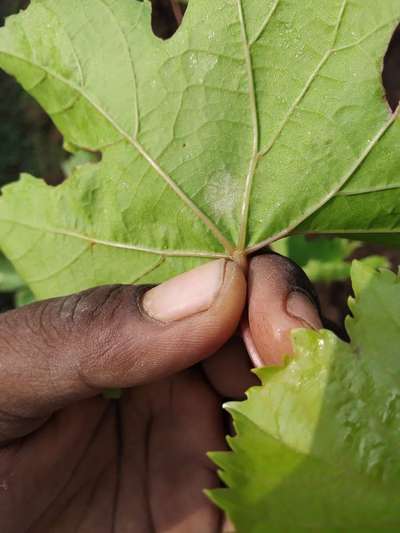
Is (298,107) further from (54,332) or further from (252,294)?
(54,332)

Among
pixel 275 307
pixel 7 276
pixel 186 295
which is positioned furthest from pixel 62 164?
pixel 275 307

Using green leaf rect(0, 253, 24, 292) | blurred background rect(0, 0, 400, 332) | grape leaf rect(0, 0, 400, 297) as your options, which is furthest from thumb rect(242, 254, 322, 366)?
green leaf rect(0, 253, 24, 292)

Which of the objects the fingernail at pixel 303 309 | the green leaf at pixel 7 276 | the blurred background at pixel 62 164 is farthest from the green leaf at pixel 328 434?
the green leaf at pixel 7 276

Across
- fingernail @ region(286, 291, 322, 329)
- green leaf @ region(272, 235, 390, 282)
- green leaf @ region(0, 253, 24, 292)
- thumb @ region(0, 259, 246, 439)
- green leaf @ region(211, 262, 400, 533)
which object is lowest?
green leaf @ region(272, 235, 390, 282)

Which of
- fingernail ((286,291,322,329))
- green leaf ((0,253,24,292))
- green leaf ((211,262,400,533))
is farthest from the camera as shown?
green leaf ((0,253,24,292))

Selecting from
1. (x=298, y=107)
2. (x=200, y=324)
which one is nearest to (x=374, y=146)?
(x=298, y=107)

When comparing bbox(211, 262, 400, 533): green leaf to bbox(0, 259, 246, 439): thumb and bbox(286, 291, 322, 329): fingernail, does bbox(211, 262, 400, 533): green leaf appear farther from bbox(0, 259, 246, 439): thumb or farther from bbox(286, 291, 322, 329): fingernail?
bbox(0, 259, 246, 439): thumb

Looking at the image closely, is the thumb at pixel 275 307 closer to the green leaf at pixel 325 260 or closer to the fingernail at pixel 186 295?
the fingernail at pixel 186 295
